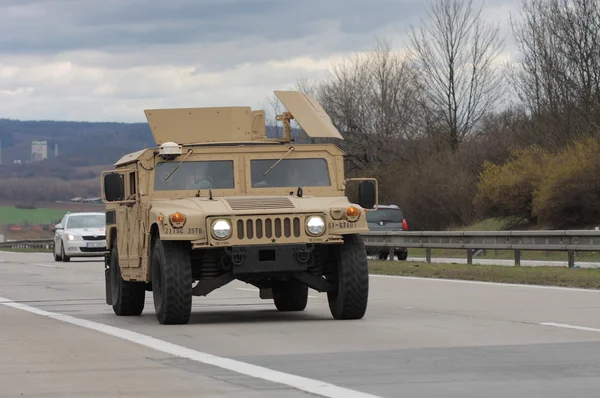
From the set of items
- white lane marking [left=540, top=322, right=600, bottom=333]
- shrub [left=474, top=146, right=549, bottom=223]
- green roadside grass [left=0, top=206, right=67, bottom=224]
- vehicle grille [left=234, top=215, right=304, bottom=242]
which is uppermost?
green roadside grass [left=0, top=206, right=67, bottom=224]

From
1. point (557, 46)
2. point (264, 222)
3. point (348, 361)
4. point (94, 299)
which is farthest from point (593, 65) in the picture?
Result: point (348, 361)

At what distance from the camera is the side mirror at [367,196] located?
48.9ft

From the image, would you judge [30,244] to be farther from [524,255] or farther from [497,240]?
[497,240]

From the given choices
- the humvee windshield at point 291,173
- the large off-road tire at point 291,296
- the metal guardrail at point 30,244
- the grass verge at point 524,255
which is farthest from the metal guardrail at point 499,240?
the metal guardrail at point 30,244

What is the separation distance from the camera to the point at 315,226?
13617mm

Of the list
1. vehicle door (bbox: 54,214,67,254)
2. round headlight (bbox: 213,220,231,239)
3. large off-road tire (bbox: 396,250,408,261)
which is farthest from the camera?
vehicle door (bbox: 54,214,67,254)

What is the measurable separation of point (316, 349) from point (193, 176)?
14.2 feet

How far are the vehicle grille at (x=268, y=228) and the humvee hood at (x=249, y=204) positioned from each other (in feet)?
0.27

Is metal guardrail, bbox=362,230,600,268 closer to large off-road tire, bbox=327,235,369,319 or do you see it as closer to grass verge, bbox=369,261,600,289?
grass verge, bbox=369,261,600,289

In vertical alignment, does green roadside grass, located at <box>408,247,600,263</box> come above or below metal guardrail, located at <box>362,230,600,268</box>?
below

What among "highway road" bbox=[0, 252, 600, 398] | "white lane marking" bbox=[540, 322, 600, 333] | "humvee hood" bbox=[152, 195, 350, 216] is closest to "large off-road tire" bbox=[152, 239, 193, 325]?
"highway road" bbox=[0, 252, 600, 398]

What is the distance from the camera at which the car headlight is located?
13.6 metres

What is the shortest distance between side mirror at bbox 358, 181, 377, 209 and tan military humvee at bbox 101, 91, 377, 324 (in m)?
0.01

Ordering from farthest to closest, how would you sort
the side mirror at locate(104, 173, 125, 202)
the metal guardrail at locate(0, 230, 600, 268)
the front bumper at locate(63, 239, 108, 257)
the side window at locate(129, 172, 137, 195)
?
the front bumper at locate(63, 239, 108, 257), the metal guardrail at locate(0, 230, 600, 268), the side window at locate(129, 172, 137, 195), the side mirror at locate(104, 173, 125, 202)
